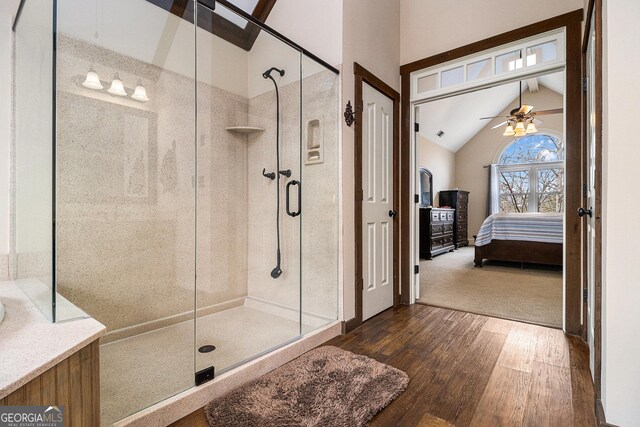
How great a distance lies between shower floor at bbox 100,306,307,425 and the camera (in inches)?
56.8

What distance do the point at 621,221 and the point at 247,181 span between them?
7.85ft

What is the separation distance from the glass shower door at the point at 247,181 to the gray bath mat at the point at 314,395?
1.89 feet

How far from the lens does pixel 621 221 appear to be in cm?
122

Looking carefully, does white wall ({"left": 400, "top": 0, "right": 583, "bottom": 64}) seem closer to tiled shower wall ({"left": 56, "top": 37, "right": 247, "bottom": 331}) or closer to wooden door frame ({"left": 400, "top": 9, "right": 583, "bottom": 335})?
wooden door frame ({"left": 400, "top": 9, "right": 583, "bottom": 335})

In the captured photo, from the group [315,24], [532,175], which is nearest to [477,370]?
[315,24]

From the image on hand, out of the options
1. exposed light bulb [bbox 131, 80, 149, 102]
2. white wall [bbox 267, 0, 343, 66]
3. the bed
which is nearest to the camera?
exposed light bulb [bbox 131, 80, 149, 102]

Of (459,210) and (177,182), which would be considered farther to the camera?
(459,210)

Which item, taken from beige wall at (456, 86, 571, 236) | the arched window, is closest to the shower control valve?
beige wall at (456, 86, 571, 236)

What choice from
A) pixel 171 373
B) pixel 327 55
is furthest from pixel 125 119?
pixel 171 373

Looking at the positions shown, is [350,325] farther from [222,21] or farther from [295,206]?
[222,21]

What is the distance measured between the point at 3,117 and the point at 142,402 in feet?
5.70

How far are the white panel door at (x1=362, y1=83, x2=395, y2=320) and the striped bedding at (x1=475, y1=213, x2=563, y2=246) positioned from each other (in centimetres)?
284

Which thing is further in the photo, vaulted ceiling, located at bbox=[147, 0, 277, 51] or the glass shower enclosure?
vaulted ceiling, located at bbox=[147, 0, 277, 51]

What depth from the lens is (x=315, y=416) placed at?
1.34 metres
